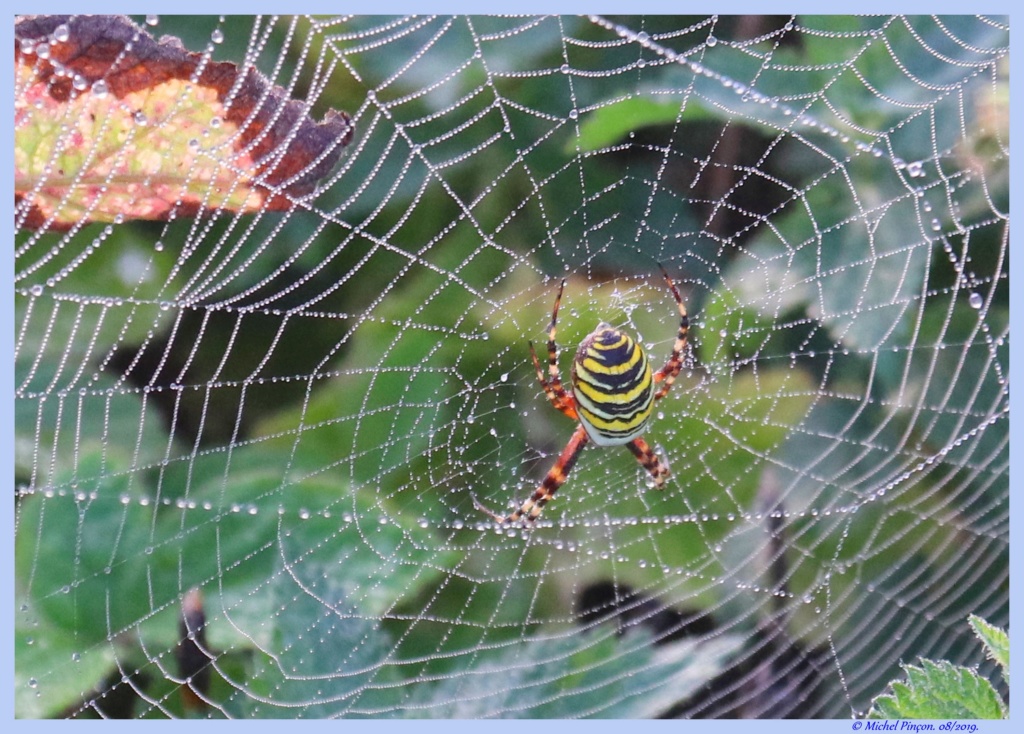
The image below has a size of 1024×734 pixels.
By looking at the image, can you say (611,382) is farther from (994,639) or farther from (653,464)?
(994,639)

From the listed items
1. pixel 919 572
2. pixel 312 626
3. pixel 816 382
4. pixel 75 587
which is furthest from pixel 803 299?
pixel 75 587

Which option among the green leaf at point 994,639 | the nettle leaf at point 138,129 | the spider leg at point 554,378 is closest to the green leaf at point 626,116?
the spider leg at point 554,378

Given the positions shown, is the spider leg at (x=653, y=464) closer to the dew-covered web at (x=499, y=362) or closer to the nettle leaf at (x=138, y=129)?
the dew-covered web at (x=499, y=362)

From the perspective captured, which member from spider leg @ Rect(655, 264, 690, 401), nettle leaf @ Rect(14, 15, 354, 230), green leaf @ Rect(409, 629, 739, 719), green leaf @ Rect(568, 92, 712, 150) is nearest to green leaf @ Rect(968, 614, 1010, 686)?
green leaf @ Rect(409, 629, 739, 719)

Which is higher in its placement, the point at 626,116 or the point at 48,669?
the point at 626,116

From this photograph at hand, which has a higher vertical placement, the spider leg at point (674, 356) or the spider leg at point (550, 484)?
the spider leg at point (674, 356)

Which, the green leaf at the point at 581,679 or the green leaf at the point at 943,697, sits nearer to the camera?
the green leaf at the point at 943,697

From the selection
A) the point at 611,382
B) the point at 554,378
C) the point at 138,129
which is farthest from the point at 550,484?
the point at 138,129

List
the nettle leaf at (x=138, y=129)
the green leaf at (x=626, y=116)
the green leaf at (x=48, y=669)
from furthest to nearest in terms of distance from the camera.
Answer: the green leaf at (x=626, y=116) → the green leaf at (x=48, y=669) → the nettle leaf at (x=138, y=129)
